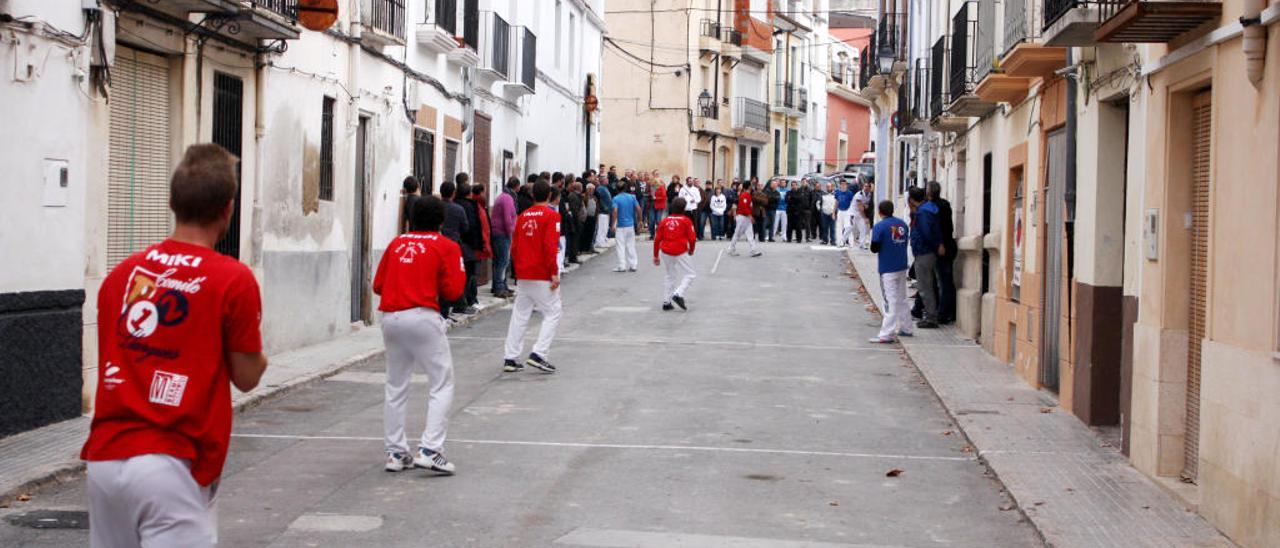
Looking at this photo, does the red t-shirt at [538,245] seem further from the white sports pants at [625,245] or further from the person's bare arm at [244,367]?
the white sports pants at [625,245]

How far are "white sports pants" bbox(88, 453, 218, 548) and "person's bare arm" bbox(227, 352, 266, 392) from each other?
0.29 metres

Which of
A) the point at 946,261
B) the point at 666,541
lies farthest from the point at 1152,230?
the point at 946,261

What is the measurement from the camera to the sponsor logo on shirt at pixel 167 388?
4.39 meters

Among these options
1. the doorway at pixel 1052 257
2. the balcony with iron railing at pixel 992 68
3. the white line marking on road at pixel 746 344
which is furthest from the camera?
the white line marking on road at pixel 746 344

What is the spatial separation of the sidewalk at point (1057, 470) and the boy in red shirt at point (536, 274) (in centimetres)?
364

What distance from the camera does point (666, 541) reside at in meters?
7.55

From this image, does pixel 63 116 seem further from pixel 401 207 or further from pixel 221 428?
pixel 401 207

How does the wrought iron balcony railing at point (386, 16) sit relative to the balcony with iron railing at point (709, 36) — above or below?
below

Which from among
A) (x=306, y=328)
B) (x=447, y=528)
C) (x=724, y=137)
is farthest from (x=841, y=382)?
(x=724, y=137)

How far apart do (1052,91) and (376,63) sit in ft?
28.5

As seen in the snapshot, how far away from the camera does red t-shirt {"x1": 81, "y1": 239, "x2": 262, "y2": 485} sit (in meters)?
4.38

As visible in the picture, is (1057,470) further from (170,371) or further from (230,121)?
(230,121)

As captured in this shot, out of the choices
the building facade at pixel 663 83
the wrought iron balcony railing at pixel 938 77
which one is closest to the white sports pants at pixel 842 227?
the wrought iron balcony railing at pixel 938 77

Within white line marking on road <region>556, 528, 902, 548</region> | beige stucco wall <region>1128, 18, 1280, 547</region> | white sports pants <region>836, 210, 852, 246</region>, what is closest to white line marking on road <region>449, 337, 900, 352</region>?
beige stucco wall <region>1128, 18, 1280, 547</region>
